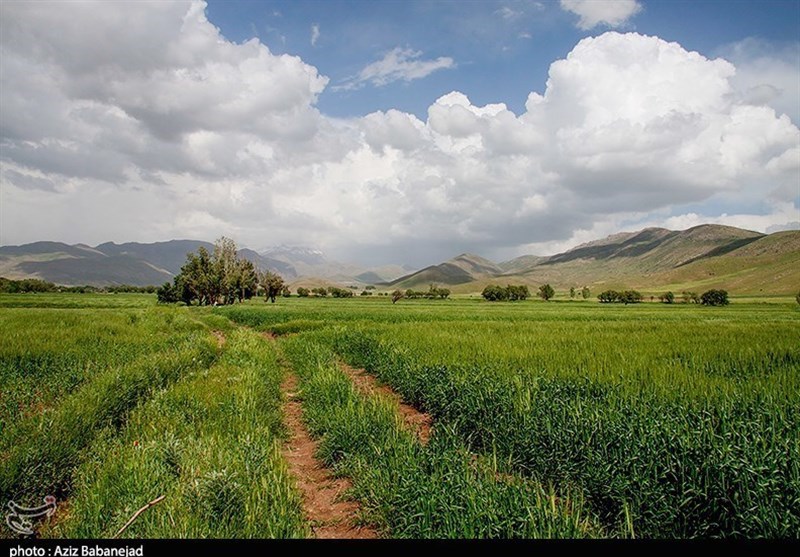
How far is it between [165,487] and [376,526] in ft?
10.2

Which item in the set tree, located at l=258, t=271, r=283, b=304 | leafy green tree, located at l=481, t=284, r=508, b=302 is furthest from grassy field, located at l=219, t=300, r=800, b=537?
leafy green tree, located at l=481, t=284, r=508, b=302

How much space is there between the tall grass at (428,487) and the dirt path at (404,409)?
27.7 inches

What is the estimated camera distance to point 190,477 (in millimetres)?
6070

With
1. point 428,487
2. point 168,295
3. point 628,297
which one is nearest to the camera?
point 428,487

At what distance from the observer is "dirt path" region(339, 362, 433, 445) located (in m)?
9.60

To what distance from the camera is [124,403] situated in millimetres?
10406

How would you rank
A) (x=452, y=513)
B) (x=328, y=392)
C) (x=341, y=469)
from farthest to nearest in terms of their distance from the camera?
(x=328, y=392) < (x=341, y=469) < (x=452, y=513)

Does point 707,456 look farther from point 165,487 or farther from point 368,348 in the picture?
point 368,348

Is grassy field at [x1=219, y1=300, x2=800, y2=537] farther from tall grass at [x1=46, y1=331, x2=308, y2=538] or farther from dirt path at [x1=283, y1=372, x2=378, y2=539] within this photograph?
tall grass at [x1=46, y1=331, x2=308, y2=538]

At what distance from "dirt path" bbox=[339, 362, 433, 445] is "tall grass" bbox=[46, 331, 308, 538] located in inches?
128

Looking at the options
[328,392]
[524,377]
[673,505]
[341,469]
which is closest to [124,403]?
[328,392]

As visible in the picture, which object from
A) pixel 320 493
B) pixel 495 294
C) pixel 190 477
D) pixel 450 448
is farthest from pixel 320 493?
pixel 495 294

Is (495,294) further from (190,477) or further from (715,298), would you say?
(190,477)

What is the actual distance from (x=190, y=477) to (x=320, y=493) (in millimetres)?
2142
